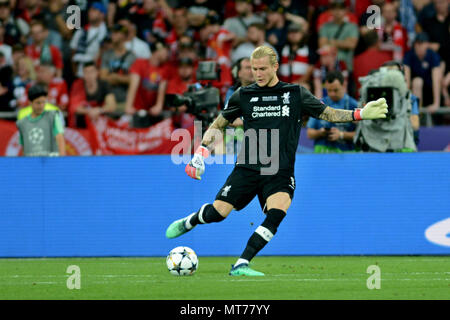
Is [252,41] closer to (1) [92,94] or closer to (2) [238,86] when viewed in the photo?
(2) [238,86]

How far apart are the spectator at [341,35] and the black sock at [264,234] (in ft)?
23.1

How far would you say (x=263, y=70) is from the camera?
966 cm

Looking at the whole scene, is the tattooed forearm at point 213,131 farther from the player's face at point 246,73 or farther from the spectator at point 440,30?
the spectator at point 440,30

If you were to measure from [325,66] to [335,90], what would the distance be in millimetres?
2104

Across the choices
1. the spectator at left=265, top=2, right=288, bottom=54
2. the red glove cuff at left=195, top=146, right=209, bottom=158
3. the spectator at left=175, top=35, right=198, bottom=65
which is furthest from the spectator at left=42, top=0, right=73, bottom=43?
the red glove cuff at left=195, top=146, right=209, bottom=158

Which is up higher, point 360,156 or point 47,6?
point 47,6

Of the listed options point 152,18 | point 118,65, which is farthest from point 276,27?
point 118,65

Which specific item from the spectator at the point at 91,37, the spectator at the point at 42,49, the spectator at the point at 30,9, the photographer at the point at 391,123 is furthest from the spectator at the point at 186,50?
the photographer at the point at 391,123

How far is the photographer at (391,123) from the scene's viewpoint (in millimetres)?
13336

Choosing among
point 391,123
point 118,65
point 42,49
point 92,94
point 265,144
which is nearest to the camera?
point 265,144

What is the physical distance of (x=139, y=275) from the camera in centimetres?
1045

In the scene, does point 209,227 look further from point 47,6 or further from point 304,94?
point 47,6
